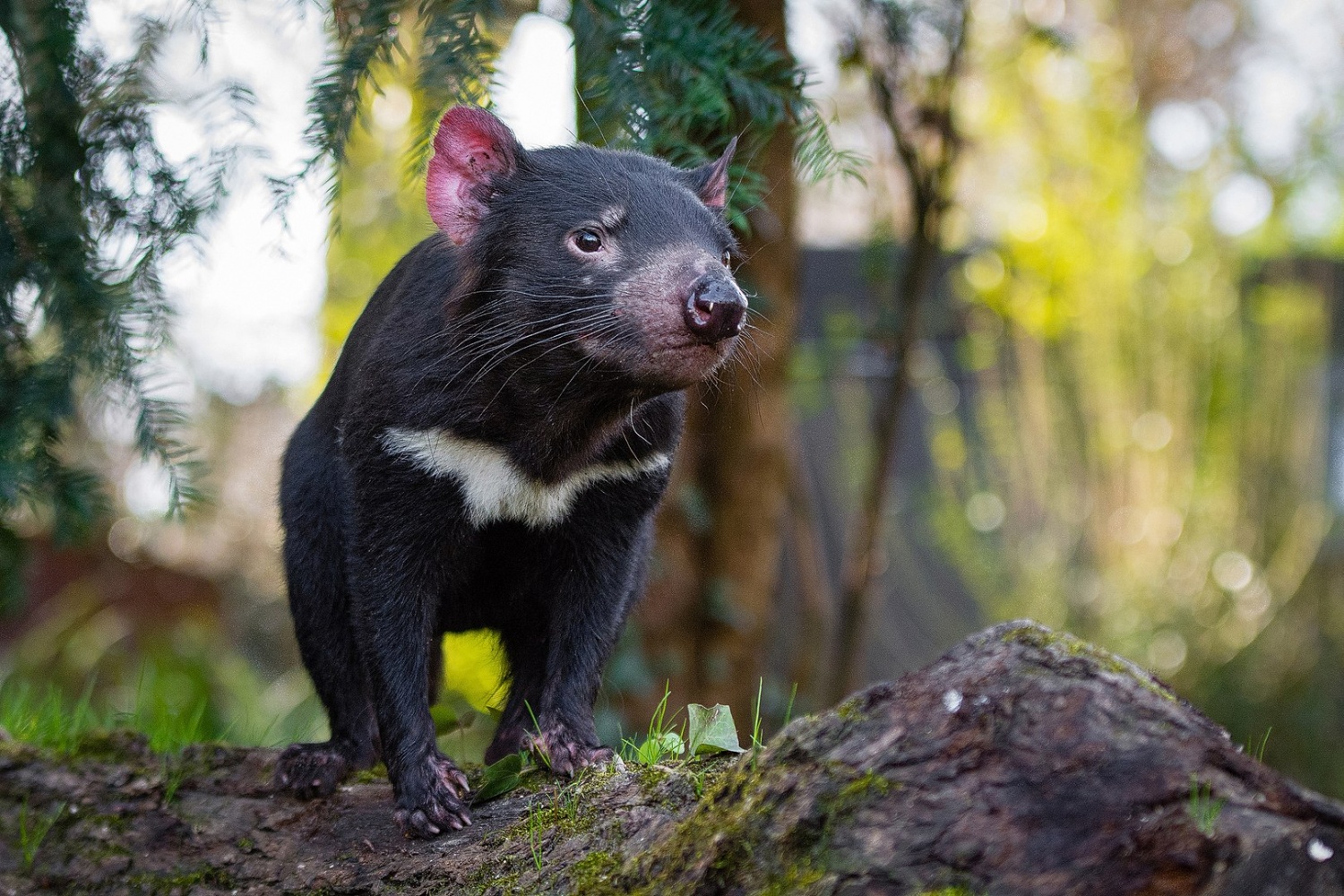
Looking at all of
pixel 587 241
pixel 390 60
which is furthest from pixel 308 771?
pixel 390 60

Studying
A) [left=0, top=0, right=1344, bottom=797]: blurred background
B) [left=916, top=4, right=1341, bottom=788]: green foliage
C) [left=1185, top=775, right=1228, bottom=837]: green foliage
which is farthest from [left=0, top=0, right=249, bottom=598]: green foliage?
[left=916, top=4, right=1341, bottom=788]: green foliage

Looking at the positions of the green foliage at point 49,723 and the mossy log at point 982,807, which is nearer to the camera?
the mossy log at point 982,807

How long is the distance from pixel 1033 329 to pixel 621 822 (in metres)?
6.84

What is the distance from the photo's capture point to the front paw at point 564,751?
9.12 ft

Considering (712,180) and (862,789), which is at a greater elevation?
(712,180)

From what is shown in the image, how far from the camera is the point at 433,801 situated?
2756 mm

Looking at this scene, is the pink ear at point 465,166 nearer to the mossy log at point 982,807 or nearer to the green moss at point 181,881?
the mossy log at point 982,807

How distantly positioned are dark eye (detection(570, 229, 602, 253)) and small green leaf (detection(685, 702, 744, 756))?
108cm

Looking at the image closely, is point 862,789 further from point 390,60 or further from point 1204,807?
point 390,60

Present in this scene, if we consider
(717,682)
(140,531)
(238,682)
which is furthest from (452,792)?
(140,531)

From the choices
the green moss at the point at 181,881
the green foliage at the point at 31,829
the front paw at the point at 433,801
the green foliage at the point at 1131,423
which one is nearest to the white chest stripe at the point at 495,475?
the front paw at the point at 433,801

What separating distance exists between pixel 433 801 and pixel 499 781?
0.15 meters

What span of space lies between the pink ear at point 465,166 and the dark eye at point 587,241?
274 millimetres

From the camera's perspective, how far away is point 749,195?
323 cm
